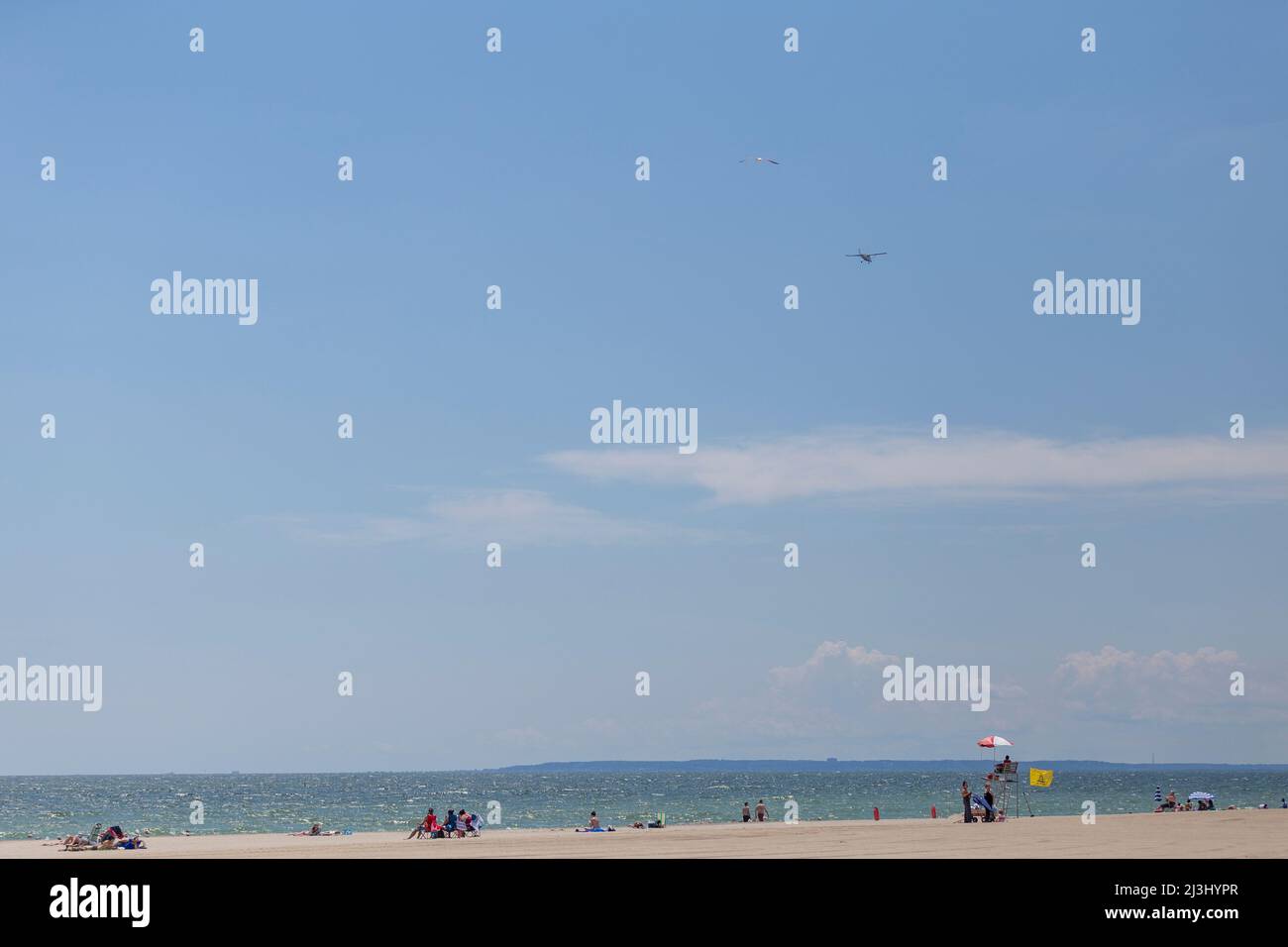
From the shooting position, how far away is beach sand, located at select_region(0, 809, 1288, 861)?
1190 inches

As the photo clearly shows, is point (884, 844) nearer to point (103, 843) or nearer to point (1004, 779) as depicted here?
point (1004, 779)

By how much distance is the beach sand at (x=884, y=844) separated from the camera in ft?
99.1

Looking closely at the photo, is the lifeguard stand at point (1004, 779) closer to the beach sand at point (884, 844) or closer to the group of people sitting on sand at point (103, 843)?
the beach sand at point (884, 844)

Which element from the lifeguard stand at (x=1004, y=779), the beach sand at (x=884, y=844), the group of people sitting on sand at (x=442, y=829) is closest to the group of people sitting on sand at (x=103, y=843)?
the beach sand at (x=884, y=844)

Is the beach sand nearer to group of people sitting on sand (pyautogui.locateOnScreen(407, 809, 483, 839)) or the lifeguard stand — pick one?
the lifeguard stand

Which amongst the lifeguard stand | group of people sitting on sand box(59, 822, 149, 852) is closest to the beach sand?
group of people sitting on sand box(59, 822, 149, 852)

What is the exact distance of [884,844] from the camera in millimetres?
33969

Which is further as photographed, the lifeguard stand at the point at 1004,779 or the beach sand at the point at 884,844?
the lifeguard stand at the point at 1004,779

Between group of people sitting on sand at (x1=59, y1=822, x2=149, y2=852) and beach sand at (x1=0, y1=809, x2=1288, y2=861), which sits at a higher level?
beach sand at (x1=0, y1=809, x2=1288, y2=861)

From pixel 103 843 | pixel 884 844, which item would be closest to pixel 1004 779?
pixel 884 844

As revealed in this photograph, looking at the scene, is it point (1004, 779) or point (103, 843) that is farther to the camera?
point (1004, 779)

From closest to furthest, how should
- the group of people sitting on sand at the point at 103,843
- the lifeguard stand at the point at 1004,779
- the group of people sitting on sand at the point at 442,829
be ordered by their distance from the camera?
the group of people sitting on sand at the point at 103,843 → the group of people sitting on sand at the point at 442,829 → the lifeguard stand at the point at 1004,779
